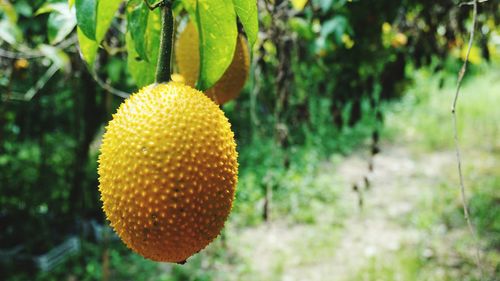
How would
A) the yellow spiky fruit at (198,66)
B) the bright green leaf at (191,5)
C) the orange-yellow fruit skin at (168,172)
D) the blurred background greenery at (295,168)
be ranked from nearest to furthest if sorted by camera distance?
the orange-yellow fruit skin at (168,172)
the bright green leaf at (191,5)
the yellow spiky fruit at (198,66)
the blurred background greenery at (295,168)

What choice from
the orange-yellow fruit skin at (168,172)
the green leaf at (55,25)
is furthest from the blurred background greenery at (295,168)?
the orange-yellow fruit skin at (168,172)

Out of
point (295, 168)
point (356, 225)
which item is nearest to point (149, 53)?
point (356, 225)

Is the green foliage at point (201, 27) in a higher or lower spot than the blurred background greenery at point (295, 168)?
higher

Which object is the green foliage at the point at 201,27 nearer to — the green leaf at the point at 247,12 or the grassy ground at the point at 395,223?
the green leaf at the point at 247,12

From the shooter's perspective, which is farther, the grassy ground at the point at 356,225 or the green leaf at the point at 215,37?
the grassy ground at the point at 356,225

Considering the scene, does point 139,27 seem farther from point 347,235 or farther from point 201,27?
point 347,235

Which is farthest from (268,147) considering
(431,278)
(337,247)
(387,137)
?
(431,278)

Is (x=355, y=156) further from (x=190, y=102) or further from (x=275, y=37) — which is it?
(x=190, y=102)
